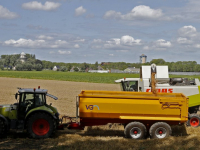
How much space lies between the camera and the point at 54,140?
10625 millimetres

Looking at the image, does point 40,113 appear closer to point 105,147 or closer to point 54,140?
point 54,140

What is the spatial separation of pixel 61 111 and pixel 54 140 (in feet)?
25.5

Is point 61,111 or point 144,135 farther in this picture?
point 61,111

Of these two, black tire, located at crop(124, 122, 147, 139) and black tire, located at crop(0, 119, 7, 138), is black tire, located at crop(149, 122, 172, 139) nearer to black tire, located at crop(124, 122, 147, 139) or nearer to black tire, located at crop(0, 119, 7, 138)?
black tire, located at crop(124, 122, 147, 139)

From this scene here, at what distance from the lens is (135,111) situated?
36.9 feet

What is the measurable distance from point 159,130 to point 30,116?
498cm

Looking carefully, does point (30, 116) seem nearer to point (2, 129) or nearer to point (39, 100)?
point (39, 100)

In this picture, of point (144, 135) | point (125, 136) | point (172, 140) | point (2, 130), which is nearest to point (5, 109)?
point (2, 130)

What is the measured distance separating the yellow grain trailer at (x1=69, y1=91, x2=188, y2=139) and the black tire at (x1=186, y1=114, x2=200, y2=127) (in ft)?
9.81

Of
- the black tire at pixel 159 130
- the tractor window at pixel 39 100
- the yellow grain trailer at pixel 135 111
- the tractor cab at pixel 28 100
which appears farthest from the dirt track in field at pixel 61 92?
the black tire at pixel 159 130

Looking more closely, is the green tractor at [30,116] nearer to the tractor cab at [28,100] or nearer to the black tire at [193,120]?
the tractor cab at [28,100]

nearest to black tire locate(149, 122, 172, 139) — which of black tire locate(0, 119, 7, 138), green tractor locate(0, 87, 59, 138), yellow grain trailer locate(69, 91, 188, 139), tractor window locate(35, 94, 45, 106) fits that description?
yellow grain trailer locate(69, 91, 188, 139)

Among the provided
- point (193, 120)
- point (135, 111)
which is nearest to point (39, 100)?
point (135, 111)

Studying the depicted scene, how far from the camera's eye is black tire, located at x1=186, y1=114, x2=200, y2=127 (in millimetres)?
14086
